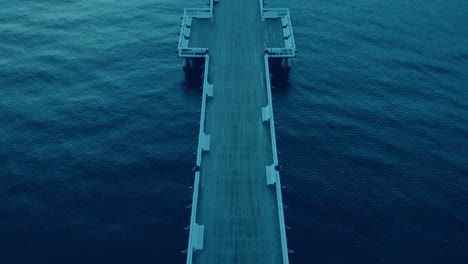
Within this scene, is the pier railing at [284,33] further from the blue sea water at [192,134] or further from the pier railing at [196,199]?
the pier railing at [196,199]

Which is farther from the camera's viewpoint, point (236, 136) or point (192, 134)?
point (192, 134)

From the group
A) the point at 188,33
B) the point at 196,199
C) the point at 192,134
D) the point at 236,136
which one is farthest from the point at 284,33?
the point at 196,199

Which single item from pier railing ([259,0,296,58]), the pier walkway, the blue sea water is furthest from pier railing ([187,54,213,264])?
pier railing ([259,0,296,58])

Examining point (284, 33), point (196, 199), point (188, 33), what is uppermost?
point (284, 33)

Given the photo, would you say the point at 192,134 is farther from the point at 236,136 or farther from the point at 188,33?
the point at 188,33

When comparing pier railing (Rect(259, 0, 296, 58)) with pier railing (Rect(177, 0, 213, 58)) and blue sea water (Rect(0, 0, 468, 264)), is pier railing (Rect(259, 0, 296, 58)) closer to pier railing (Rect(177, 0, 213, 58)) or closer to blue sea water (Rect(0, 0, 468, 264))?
blue sea water (Rect(0, 0, 468, 264))

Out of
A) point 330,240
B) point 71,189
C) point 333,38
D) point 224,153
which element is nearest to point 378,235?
point 330,240

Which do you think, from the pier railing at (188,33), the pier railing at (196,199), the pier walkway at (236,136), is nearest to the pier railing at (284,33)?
the pier walkway at (236,136)

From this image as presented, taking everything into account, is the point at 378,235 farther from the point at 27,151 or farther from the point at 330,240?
the point at 27,151
